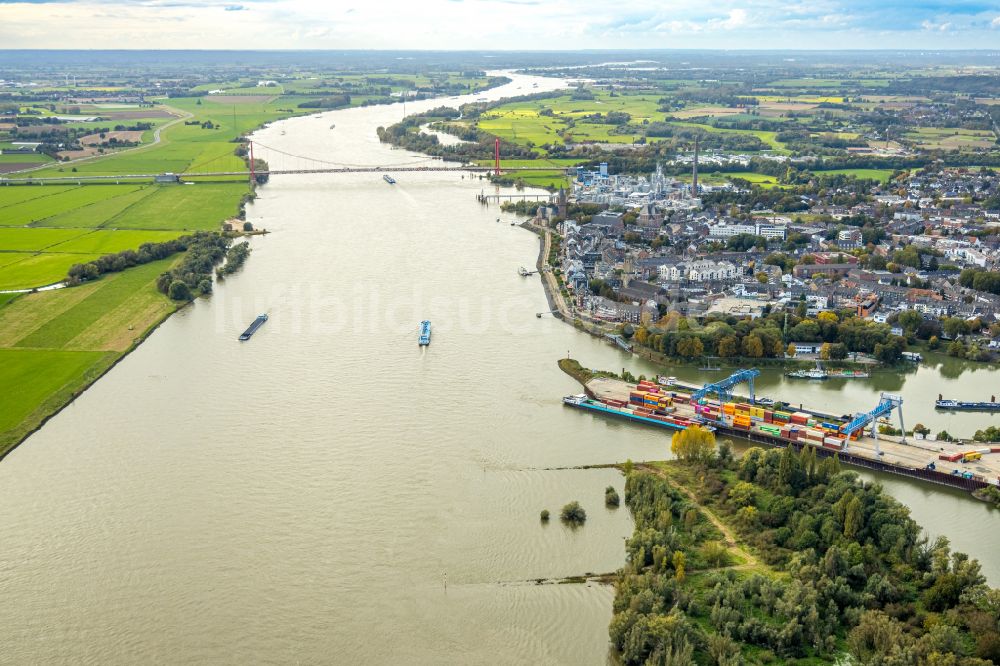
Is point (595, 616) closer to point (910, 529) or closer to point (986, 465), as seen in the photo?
point (910, 529)

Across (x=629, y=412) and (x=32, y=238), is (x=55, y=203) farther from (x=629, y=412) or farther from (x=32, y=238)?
(x=629, y=412)

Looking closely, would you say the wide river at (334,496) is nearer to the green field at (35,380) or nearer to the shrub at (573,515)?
the shrub at (573,515)

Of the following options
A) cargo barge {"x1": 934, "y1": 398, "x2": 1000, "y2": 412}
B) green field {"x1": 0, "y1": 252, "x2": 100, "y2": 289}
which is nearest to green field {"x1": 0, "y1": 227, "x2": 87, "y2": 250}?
green field {"x1": 0, "y1": 252, "x2": 100, "y2": 289}

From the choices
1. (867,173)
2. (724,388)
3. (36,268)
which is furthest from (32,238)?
(867,173)

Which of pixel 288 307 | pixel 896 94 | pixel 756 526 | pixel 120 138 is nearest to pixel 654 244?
pixel 288 307

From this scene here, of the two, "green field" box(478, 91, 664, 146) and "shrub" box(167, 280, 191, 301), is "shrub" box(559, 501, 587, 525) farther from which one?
"green field" box(478, 91, 664, 146)

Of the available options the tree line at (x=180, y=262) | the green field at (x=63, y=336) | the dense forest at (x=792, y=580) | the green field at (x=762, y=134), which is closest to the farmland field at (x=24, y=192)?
the tree line at (x=180, y=262)
